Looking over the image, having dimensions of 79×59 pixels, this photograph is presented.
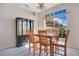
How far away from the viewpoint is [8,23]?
2084mm

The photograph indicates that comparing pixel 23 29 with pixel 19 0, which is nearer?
pixel 19 0

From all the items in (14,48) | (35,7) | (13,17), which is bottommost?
(14,48)

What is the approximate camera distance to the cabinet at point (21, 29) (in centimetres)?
212

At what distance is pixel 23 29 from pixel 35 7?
49 centimetres

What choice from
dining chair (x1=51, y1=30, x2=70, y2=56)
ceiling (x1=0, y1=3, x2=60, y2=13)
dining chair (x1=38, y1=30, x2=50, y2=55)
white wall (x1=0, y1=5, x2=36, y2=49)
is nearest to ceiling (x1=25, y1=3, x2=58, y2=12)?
ceiling (x1=0, y1=3, x2=60, y2=13)

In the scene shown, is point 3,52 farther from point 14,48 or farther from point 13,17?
point 13,17

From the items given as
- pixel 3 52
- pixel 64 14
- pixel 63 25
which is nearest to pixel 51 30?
pixel 63 25

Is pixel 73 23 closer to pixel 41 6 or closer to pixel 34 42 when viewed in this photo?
pixel 41 6

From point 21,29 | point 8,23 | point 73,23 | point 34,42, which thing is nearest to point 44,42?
point 34,42

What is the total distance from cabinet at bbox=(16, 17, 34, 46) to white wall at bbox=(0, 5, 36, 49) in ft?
0.25

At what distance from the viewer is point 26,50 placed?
2102mm

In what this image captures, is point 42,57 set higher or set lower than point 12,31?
lower

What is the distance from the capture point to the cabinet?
2.12 meters

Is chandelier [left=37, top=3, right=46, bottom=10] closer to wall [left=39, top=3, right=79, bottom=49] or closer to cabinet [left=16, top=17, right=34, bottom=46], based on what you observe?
wall [left=39, top=3, right=79, bottom=49]
